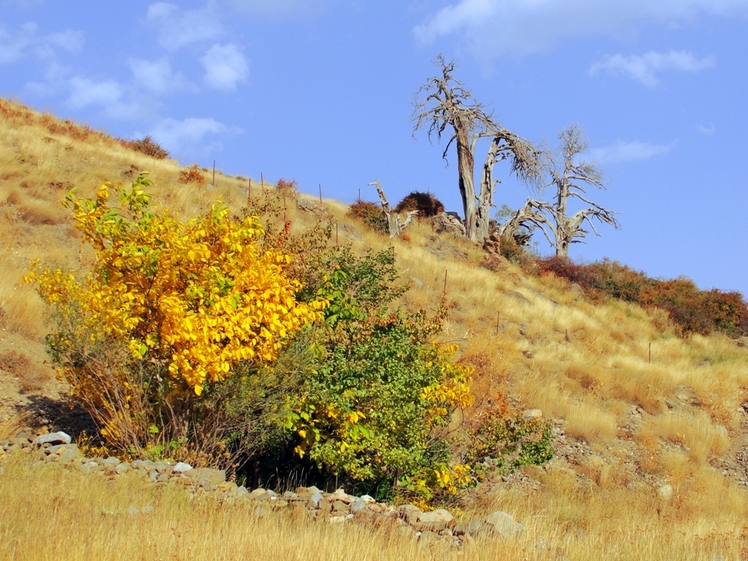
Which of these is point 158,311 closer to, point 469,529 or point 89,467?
point 89,467

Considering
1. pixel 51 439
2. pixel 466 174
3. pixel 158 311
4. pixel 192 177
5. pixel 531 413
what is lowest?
pixel 51 439

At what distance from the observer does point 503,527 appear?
24.2 feet

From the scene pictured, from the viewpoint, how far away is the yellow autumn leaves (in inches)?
316

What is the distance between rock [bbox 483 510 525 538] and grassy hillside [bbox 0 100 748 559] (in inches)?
6.3

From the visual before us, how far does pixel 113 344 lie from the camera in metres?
8.39

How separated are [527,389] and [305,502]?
9.80 m

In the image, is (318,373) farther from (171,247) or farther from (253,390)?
(171,247)

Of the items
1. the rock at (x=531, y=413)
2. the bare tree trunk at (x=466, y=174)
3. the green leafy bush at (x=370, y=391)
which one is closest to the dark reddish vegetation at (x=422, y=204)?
the bare tree trunk at (x=466, y=174)

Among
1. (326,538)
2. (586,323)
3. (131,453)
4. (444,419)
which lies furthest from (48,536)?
(586,323)

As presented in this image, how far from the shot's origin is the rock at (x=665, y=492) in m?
12.8

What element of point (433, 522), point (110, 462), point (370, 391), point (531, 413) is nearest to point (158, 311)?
point (110, 462)

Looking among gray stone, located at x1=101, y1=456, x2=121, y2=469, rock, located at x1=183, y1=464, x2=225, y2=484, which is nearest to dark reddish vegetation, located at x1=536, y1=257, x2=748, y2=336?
rock, located at x1=183, y1=464, x2=225, y2=484

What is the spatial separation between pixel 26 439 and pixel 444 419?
17.4ft

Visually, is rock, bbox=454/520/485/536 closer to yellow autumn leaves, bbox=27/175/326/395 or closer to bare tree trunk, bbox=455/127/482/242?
yellow autumn leaves, bbox=27/175/326/395
